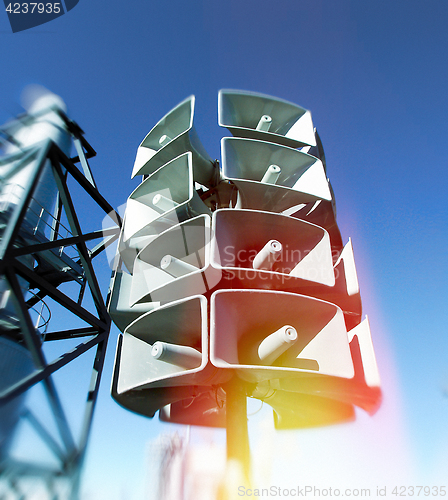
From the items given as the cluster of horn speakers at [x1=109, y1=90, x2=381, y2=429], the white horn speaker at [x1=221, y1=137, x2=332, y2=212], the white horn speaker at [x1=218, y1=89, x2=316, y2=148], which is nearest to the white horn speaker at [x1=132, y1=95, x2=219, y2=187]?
the cluster of horn speakers at [x1=109, y1=90, x2=381, y2=429]

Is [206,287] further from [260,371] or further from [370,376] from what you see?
[370,376]

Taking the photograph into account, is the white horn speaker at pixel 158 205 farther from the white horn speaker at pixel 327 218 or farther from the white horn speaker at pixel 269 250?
the white horn speaker at pixel 327 218

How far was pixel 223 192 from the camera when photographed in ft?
16.3

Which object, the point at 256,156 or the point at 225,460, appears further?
the point at 256,156

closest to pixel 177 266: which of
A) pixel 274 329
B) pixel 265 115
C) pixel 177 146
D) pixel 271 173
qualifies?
pixel 274 329

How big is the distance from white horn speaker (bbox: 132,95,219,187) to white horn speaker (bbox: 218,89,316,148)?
48 cm

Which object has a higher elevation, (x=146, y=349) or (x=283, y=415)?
(x=146, y=349)

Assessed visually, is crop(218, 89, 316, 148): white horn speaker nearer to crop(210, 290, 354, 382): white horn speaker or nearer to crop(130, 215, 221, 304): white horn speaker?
crop(130, 215, 221, 304): white horn speaker

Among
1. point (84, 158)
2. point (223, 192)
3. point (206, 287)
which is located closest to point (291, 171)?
point (223, 192)

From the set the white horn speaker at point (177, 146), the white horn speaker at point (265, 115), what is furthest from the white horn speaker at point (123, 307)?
the white horn speaker at point (265, 115)

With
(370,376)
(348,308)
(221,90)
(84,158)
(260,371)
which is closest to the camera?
(260,371)

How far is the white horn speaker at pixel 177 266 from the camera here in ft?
10.1

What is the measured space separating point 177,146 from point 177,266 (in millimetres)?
1918

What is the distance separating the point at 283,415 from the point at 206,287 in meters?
1.95
